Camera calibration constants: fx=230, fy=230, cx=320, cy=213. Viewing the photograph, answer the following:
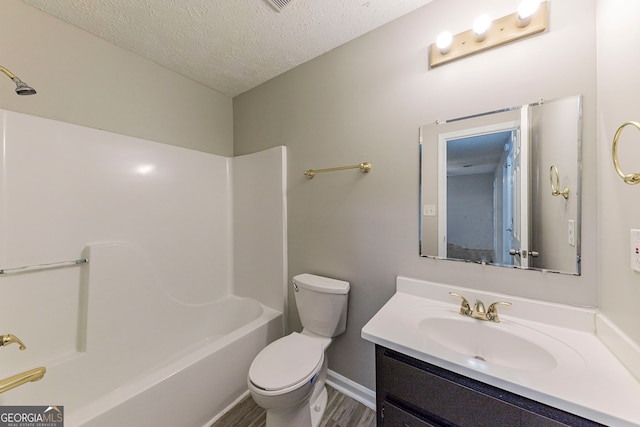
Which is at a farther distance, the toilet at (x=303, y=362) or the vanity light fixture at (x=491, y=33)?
the toilet at (x=303, y=362)

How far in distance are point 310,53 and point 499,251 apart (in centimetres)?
177

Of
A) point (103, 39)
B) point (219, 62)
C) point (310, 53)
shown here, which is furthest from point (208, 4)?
point (103, 39)

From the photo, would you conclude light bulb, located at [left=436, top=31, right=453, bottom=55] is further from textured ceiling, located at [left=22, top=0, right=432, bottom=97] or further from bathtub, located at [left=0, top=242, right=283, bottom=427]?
bathtub, located at [left=0, top=242, right=283, bottom=427]

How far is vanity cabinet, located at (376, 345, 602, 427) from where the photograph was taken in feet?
2.18

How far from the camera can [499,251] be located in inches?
44.1

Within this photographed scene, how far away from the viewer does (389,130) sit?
4.68ft

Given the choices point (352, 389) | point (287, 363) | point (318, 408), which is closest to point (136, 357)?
point (287, 363)

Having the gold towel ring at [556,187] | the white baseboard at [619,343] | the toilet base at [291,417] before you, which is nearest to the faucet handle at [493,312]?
the white baseboard at [619,343]

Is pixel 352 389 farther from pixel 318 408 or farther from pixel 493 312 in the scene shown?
pixel 493 312

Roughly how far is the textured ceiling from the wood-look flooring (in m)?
2.45

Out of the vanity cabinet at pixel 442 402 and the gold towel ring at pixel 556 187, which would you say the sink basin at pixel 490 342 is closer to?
the vanity cabinet at pixel 442 402

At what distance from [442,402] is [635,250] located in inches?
30.5

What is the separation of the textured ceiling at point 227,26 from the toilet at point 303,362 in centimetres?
166

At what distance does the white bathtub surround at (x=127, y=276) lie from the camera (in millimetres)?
1224
